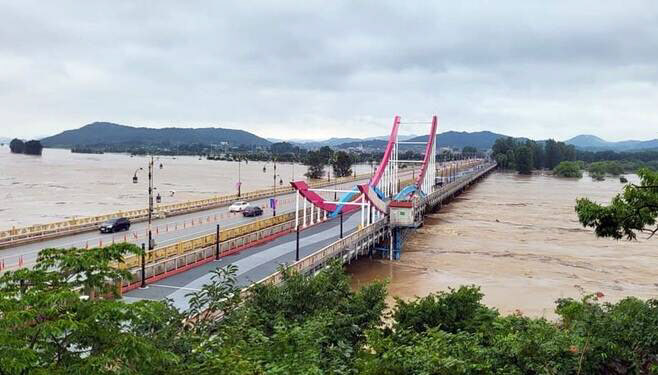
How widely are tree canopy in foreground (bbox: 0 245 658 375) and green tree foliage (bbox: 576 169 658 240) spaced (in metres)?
2.21

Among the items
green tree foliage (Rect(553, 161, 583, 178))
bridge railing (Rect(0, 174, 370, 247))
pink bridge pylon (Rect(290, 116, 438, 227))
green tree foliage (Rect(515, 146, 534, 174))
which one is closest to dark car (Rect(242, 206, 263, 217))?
pink bridge pylon (Rect(290, 116, 438, 227))

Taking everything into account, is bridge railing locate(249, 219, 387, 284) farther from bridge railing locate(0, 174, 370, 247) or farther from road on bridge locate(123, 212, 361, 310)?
bridge railing locate(0, 174, 370, 247)

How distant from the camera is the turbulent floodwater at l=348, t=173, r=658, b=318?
30.9m

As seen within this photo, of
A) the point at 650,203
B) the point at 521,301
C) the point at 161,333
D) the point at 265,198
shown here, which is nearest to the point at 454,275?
the point at 521,301

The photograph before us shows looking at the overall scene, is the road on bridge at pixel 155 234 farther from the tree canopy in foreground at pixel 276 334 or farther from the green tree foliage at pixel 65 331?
the green tree foliage at pixel 65 331

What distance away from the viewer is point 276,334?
29.4 feet

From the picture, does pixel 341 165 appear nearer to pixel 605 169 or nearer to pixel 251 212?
pixel 251 212

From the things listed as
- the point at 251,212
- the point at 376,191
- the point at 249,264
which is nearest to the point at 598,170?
the point at 376,191

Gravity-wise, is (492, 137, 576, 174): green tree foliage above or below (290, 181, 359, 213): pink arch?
above

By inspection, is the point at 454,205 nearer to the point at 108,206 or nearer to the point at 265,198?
the point at 265,198

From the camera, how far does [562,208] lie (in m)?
73.1

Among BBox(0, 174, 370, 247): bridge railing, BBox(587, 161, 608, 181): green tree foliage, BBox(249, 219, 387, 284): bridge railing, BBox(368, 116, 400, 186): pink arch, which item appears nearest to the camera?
BBox(249, 219, 387, 284): bridge railing

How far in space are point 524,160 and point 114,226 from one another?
135m

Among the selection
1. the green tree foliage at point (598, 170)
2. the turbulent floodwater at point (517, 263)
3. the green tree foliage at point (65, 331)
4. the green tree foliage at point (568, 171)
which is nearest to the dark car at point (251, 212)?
the turbulent floodwater at point (517, 263)
